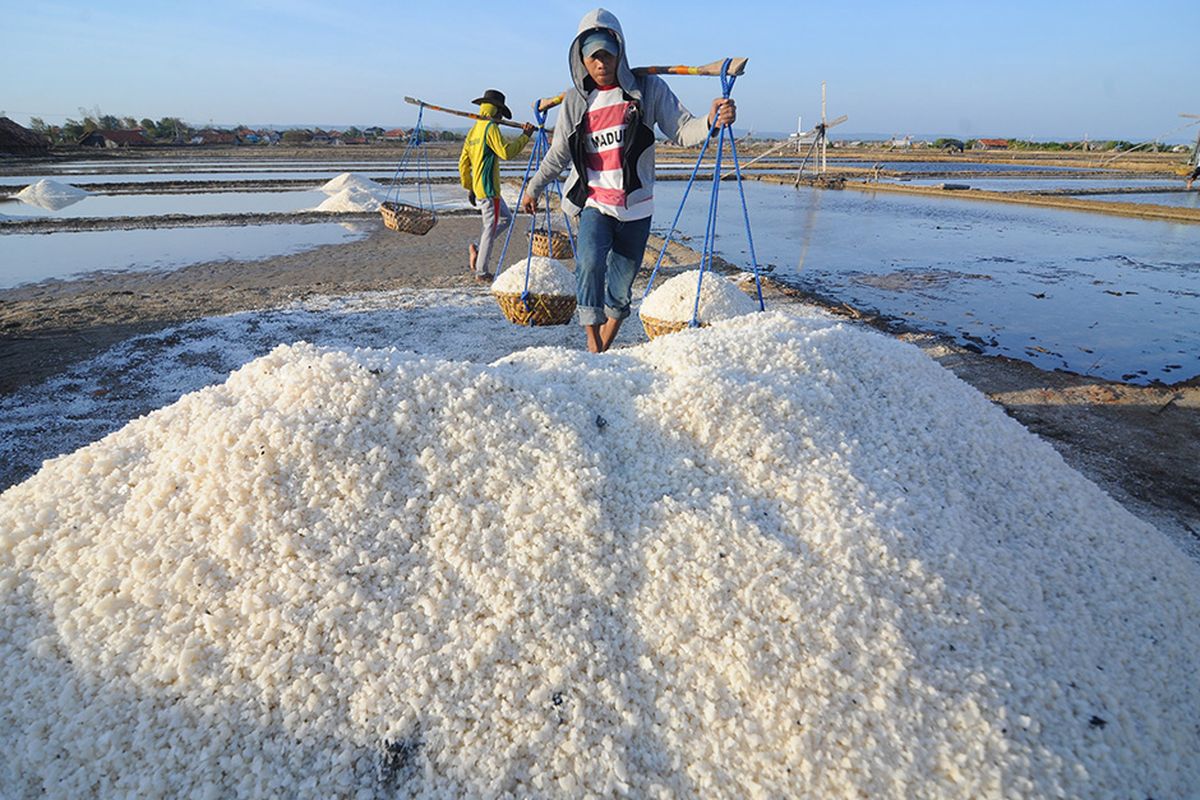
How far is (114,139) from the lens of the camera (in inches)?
1195

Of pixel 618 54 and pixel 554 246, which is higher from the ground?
pixel 618 54

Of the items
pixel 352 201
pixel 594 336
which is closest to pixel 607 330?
pixel 594 336

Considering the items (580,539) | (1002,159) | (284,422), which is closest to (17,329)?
(284,422)

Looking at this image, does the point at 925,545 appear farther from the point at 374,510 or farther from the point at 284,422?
the point at 284,422

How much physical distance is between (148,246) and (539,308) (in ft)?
22.0

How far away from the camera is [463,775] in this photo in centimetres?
106

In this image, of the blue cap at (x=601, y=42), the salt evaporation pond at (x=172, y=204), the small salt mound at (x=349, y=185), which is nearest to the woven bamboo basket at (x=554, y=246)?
the blue cap at (x=601, y=42)

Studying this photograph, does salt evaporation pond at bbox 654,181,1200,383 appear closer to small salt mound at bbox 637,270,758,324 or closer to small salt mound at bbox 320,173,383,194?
small salt mound at bbox 637,270,758,324

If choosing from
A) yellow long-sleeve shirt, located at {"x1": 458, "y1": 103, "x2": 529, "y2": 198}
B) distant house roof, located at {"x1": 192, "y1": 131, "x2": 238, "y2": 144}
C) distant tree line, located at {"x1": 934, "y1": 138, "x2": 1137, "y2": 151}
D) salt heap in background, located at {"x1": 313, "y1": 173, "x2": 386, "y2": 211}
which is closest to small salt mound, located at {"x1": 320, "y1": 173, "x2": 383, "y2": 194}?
salt heap in background, located at {"x1": 313, "y1": 173, "x2": 386, "y2": 211}

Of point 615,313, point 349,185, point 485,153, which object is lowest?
point 615,313

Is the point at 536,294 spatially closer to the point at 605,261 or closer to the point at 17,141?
the point at 605,261

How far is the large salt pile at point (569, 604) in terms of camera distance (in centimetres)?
108

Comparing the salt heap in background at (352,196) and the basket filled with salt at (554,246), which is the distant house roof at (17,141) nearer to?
the salt heap in background at (352,196)

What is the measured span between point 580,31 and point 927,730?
2.56m
